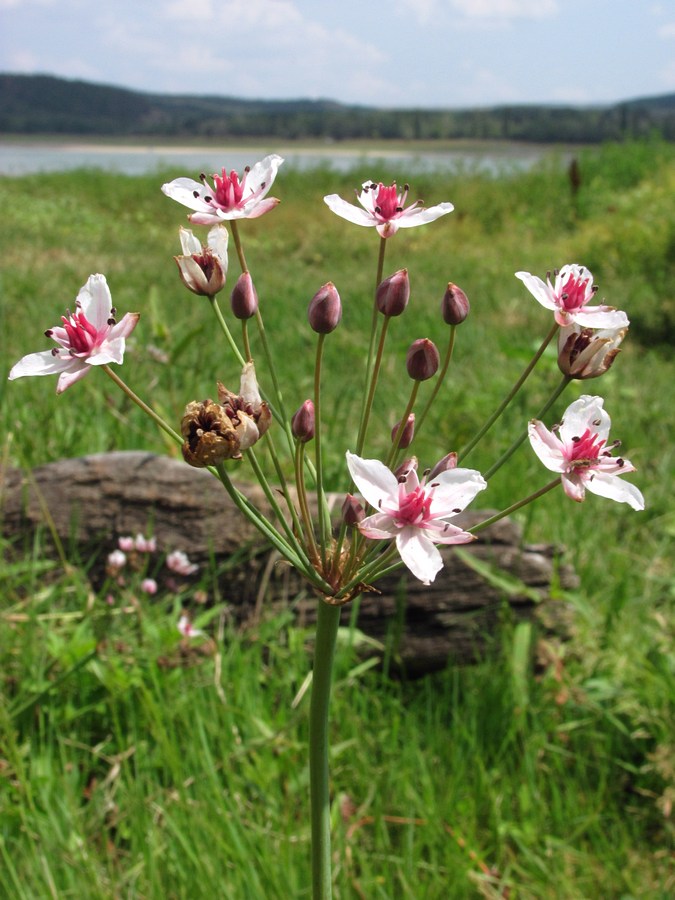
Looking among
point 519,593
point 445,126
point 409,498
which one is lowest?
point 519,593

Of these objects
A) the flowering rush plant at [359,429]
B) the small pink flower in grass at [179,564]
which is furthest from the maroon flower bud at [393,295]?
the small pink flower in grass at [179,564]

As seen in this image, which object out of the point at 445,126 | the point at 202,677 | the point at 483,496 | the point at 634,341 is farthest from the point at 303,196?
the point at 445,126

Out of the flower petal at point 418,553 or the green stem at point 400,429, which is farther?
the green stem at point 400,429

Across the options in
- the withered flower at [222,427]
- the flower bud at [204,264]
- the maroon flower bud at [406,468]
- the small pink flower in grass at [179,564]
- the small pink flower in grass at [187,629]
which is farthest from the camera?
the small pink flower in grass at [179,564]

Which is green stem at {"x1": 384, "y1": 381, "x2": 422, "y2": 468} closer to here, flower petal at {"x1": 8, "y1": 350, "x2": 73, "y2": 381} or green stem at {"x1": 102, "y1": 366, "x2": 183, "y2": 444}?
green stem at {"x1": 102, "y1": 366, "x2": 183, "y2": 444}

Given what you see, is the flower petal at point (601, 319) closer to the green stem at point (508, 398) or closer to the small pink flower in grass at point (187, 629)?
the green stem at point (508, 398)

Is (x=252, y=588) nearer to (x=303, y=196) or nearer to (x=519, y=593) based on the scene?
(x=519, y=593)
